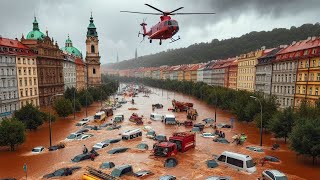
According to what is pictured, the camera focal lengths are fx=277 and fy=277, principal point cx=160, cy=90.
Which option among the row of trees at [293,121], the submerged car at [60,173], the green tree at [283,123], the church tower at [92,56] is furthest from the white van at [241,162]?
the church tower at [92,56]

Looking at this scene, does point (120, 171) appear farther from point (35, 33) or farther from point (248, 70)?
point (35, 33)

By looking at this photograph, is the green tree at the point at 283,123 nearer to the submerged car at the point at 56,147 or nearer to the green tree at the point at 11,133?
the submerged car at the point at 56,147

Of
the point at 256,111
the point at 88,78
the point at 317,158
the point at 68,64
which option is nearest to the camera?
the point at 317,158

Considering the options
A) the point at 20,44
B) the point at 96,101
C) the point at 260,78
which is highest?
the point at 20,44

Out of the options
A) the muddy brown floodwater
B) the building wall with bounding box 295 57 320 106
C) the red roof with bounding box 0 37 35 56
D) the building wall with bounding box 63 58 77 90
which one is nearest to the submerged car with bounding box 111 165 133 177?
the muddy brown floodwater

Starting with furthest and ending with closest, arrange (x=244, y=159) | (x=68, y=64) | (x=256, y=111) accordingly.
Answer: (x=68, y=64) → (x=256, y=111) → (x=244, y=159)

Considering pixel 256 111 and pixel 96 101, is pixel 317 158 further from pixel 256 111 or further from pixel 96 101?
pixel 96 101

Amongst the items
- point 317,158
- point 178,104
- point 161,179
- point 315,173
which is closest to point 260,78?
point 178,104

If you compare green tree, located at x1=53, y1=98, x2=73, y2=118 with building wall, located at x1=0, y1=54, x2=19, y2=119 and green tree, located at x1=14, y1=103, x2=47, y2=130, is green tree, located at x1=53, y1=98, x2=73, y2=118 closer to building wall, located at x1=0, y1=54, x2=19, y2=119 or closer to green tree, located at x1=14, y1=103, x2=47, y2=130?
building wall, located at x1=0, y1=54, x2=19, y2=119
